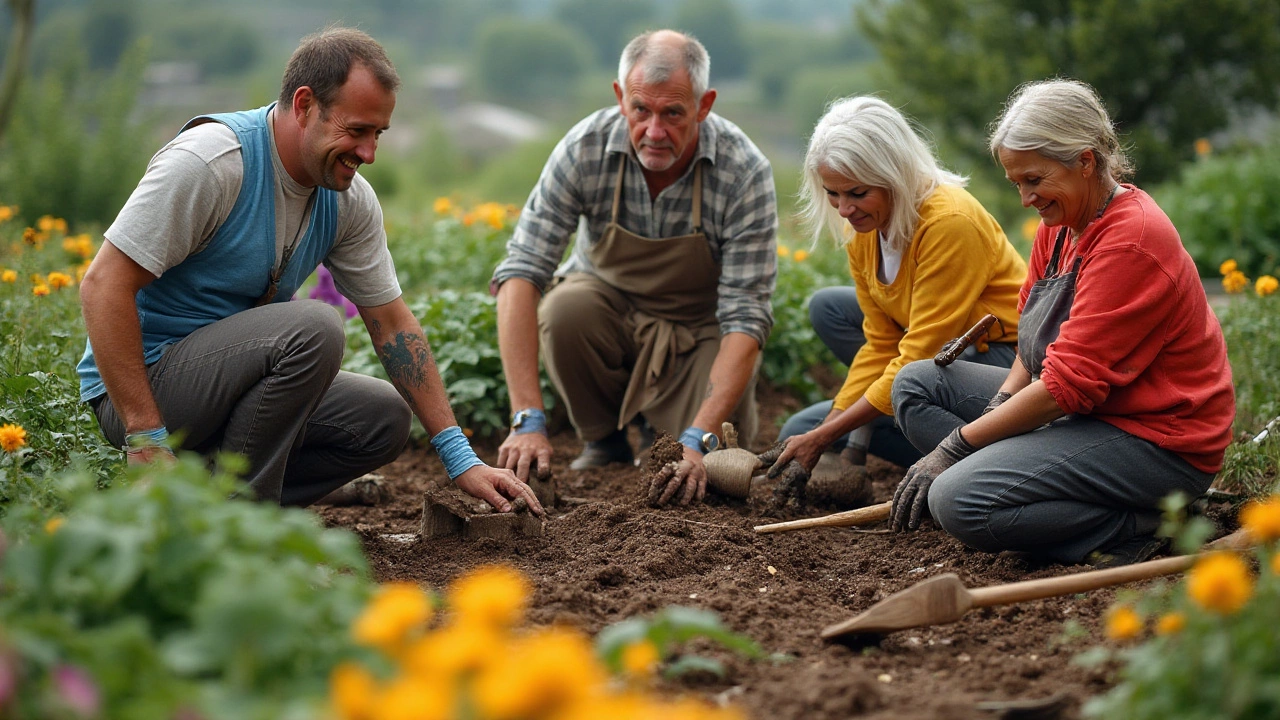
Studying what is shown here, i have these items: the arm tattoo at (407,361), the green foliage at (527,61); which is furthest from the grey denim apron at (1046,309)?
the green foliage at (527,61)

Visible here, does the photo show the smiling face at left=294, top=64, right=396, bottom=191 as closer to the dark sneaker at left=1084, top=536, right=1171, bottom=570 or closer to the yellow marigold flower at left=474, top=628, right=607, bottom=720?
the yellow marigold flower at left=474, top=628, right=607, bottom=720

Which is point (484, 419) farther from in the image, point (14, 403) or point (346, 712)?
point (346, 712)

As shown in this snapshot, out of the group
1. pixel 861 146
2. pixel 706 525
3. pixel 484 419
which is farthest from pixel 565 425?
pixel 861 146

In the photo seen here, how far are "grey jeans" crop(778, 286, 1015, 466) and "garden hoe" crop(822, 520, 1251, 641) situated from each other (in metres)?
1.48

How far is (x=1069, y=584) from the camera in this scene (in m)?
2.30

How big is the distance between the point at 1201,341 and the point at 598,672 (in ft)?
6.89

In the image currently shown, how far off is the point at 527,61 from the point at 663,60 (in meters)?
65.0

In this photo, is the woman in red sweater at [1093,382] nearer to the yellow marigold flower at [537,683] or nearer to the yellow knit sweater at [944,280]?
the yellow knit sweater at [944,280]

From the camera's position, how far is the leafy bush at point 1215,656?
152 centimetres

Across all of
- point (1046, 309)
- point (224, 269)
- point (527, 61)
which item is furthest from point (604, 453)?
point (527, 61)

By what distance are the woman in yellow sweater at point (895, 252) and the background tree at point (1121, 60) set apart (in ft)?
21.9

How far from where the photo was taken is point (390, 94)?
3027mm

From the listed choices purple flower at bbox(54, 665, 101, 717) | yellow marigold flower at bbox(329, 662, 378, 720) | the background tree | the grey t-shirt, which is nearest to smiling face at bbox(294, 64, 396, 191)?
the grey t-shirt

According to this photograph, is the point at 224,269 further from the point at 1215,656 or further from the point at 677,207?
the point at 1215,656
